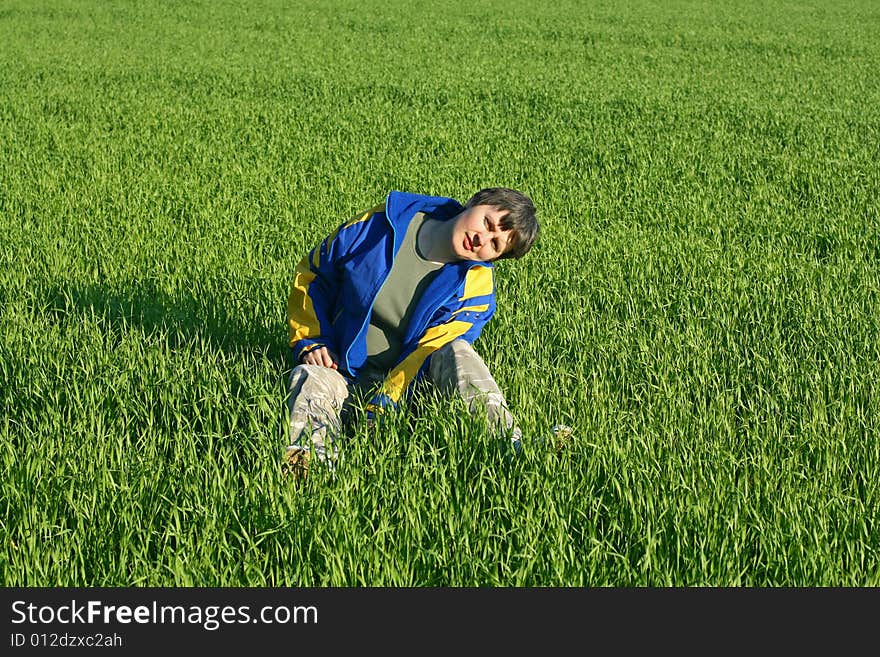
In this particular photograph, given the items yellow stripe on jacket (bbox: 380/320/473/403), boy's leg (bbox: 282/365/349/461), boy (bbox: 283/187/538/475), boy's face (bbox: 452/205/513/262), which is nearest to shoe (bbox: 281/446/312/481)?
boy's leg (bbox: 282/365/349/461)

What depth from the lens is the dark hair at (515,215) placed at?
9.29ft

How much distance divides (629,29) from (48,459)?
16912 millimetres

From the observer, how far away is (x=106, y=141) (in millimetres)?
7387

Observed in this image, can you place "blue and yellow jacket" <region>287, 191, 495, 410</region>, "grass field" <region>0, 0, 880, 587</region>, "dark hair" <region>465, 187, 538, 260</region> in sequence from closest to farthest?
"grass field" <region>0, 0, 880, 587</region>, "dark hair" <region>465, 187, 538, 260</region>, "blue and yellow jacket" <region>287, 191, 495, 410</region>

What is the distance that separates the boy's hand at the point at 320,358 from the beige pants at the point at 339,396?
0.09 ft

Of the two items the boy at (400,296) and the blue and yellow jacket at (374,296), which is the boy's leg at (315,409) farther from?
the blue and yellow jacket at (374,296)

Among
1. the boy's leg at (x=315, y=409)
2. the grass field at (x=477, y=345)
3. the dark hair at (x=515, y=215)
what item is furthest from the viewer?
the dark hair at (x=515, y=215)

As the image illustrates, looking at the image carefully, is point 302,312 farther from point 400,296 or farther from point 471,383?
point 471,383

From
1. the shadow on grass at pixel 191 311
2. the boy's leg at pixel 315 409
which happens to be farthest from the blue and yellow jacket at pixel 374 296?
the shadow on grass at pixel 191 311

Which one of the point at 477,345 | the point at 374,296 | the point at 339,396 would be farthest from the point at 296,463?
the point at 477,345

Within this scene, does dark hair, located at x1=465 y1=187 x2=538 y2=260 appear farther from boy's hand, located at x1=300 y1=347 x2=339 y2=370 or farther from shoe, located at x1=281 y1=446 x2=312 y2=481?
shoe, located at x1=281 y1=446 x2=312 y2=481

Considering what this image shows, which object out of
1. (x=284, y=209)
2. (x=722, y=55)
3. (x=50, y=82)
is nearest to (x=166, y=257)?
(x=284, y=209)

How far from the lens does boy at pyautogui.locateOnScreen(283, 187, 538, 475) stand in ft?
9.32

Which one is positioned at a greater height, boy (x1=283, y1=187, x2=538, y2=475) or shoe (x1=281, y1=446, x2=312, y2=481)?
boy (x1=283, y1=187, x2=538, y2=475)
